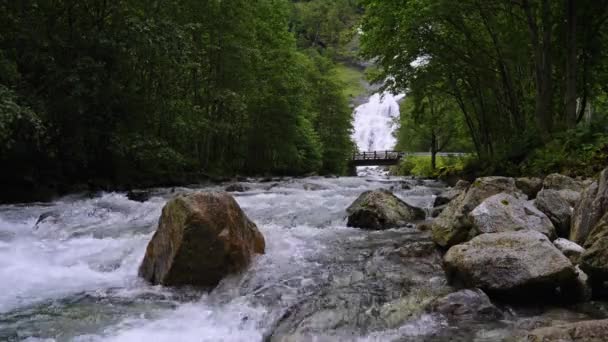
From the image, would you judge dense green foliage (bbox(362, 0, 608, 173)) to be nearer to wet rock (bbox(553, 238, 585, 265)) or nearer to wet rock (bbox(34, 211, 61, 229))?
wet rock (bbox(553, 238, 585, 265))

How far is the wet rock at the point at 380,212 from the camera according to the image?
952cm

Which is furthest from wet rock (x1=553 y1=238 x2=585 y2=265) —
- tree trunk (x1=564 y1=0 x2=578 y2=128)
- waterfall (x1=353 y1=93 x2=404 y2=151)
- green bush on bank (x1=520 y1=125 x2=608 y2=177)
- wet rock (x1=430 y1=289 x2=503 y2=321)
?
waterfall (x1=353 y1=93 x2=404 y2=151)

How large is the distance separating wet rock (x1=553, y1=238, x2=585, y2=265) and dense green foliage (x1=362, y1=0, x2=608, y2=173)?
7.79 meters

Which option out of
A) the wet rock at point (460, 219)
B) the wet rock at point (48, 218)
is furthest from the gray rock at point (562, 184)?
the wet rock at point (48, 218)

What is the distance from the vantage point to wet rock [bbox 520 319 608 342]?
316 centimetres

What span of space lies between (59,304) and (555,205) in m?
6.87

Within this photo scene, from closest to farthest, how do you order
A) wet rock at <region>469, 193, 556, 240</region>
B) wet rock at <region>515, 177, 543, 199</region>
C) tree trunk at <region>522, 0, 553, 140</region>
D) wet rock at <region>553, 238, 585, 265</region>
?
wet rock at <region>553, 238, 585, 265</region> → wet rock at <region>469, 193, 556, 240</region> → wet rock at <region>515, 177, 543, 199</region> → tree trunk at <region>522, 0, 553, 140</region>

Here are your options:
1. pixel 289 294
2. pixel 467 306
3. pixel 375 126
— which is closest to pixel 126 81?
pixel 289 294

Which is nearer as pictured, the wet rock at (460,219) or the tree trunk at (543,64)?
the wet rock at (460,219)

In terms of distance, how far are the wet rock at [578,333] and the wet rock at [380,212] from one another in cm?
603

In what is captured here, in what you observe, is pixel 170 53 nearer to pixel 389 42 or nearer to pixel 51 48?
pixel 51 48

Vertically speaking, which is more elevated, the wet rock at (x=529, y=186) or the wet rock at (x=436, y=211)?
the wet rock at (x=529, y=186)

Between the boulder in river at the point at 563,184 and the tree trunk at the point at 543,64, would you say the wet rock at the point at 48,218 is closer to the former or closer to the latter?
the boulder in river at the point at 563,184

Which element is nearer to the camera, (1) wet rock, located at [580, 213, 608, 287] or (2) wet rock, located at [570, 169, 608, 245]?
(1) wet rock, located at [580, 213, 608, 287]
